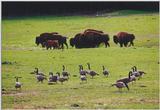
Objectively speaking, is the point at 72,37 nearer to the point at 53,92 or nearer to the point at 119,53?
the point at 119,53

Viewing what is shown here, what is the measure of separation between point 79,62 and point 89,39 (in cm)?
1171

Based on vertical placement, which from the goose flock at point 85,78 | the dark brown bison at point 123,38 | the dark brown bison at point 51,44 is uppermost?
the dark brown bison at point 123,38

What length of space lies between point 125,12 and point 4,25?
1079cm

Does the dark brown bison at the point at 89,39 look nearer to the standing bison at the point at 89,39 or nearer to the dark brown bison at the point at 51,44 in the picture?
the standing bison at the point at 89,39

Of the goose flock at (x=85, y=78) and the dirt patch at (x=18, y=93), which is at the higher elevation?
the goose flock at (x=85, y=78)

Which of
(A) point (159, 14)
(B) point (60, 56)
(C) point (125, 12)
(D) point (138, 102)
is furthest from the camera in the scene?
(C) point (125, 12)

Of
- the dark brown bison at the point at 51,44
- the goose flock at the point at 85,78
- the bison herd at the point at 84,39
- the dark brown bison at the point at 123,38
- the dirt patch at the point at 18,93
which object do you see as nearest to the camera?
the dirt patch at the point at 18,93

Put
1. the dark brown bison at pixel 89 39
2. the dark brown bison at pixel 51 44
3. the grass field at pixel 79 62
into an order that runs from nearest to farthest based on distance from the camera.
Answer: the grass field at pixel 79 62 < the dark brown bison at pixel 51 44 < the dark brown bison at pixel 89 39

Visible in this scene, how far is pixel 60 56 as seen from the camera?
36062mm

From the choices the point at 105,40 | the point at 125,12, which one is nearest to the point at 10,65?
the point at 105,40

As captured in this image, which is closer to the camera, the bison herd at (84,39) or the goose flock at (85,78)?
the goose flock at (85,78)

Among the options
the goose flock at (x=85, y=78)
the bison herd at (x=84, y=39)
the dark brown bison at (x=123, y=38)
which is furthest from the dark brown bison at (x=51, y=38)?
the goose flock at (x=85, y=78)

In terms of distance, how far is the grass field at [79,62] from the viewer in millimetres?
23625

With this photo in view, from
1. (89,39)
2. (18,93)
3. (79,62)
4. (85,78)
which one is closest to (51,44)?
(89,39)
